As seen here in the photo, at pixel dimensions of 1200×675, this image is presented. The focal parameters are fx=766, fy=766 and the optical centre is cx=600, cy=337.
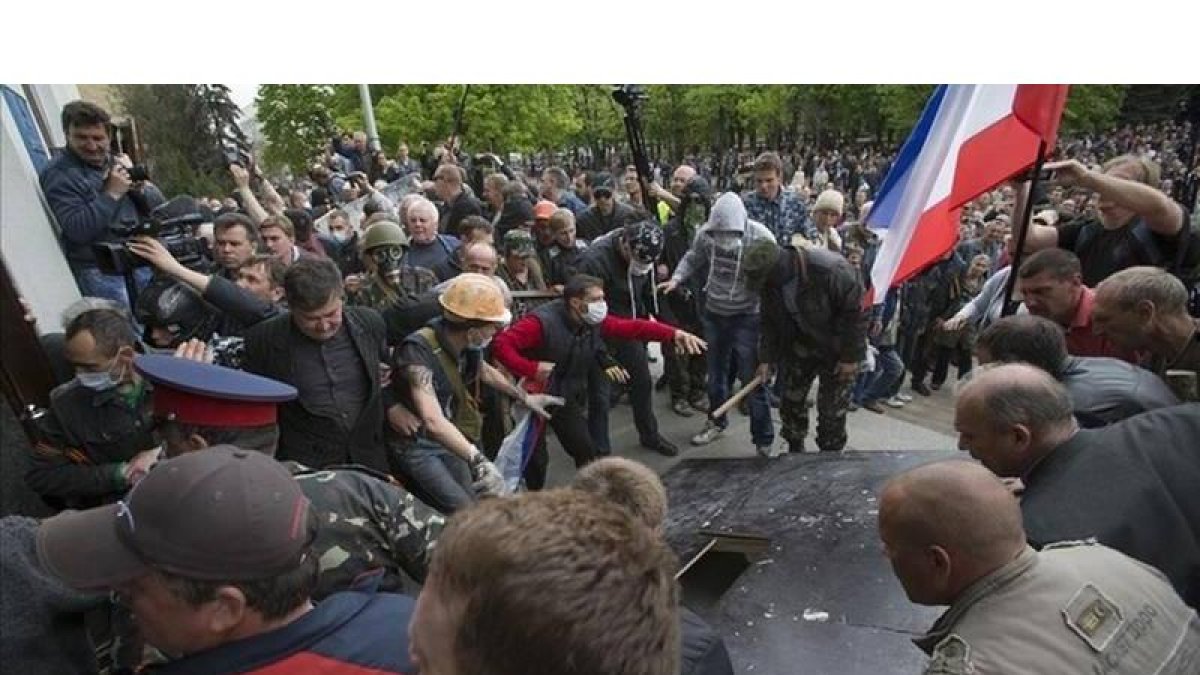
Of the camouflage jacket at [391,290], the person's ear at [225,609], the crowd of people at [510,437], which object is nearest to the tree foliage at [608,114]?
the crowd of people at [510,437]

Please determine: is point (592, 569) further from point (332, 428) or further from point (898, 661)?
point (332, 428)

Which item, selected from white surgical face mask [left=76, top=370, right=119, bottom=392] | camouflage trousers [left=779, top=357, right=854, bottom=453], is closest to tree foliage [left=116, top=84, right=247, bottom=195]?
camouflage trousers [left=779, top=357, right=854, bottom=453]

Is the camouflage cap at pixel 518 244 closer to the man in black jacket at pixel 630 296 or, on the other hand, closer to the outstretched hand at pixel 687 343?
the man in black jacket at pixel 630 296

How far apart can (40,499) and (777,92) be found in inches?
1295

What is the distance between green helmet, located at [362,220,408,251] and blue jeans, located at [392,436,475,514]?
4.51ft

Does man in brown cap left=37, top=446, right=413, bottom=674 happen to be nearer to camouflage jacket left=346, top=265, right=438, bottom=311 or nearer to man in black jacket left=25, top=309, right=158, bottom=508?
man in black jacket left=25, top=309, right=158, bottom=508

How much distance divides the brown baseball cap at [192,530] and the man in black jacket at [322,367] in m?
1.65

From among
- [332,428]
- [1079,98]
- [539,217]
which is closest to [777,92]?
[1079,98]

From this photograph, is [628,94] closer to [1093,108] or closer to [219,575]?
[219,575]

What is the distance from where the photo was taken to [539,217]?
6629 millimetres

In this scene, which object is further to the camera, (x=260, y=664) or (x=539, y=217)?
(x=539, y=217)

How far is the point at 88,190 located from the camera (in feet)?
11.9

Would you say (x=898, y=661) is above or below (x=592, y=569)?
below
